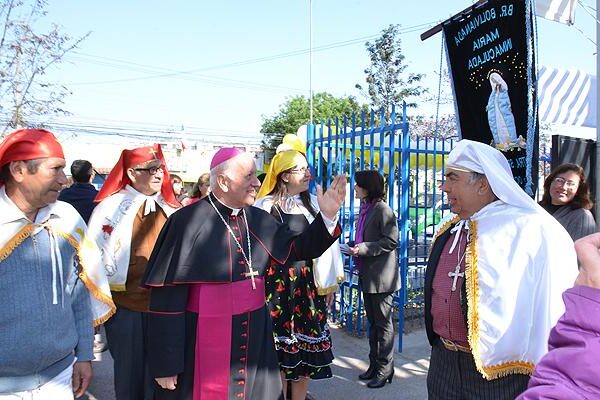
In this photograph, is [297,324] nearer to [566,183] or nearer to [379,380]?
[379,380]

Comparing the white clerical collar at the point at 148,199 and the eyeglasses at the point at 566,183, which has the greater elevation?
the eyeglasses at the point at 566,183

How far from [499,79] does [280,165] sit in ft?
6.12

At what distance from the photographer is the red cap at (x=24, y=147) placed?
2289 mm

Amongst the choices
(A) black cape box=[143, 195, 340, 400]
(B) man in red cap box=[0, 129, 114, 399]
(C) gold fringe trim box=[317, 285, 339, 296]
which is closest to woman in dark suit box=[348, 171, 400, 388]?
(C) gold fringe trim box=[317, 285, 339, 296]

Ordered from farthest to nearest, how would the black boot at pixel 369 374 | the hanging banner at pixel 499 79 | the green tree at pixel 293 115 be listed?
the green tree at pixel 293 115
the black boot at pixel 369 374
the hanging banner at pixel 499 79

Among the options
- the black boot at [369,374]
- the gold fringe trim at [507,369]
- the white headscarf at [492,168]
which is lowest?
the black boot at [369,374]

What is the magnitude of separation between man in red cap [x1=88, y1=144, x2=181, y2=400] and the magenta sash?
0.90 metres

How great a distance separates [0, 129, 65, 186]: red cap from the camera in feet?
7.51

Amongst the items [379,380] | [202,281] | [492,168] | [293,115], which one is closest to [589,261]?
[492,168]

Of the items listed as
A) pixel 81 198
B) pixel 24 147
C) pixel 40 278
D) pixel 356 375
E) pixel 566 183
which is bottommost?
pixel 356 375

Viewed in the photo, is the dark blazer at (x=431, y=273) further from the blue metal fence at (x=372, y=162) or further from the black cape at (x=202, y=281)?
the blue metal fence at (x=372, y=162)

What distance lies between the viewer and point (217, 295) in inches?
110

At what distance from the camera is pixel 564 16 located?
376 centimetres

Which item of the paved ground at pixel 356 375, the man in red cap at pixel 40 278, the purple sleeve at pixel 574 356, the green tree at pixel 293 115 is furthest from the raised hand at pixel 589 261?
the green tree at pixel 293 115
